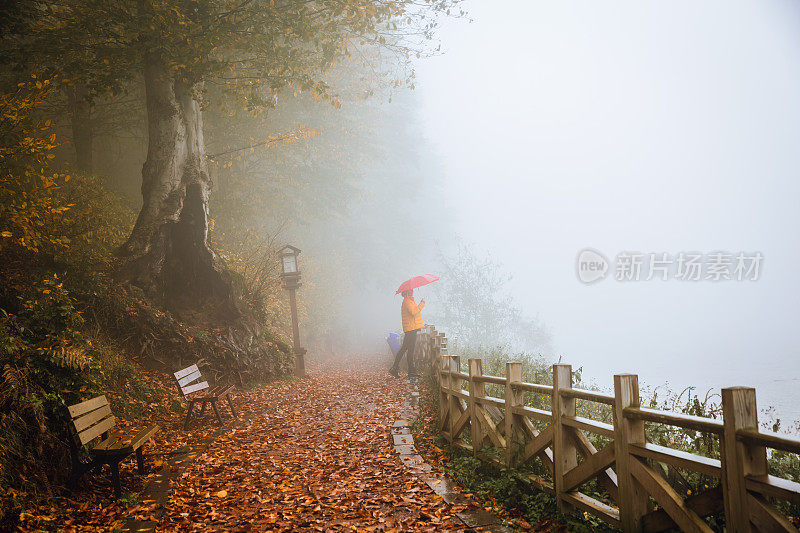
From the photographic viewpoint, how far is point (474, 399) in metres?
6.05

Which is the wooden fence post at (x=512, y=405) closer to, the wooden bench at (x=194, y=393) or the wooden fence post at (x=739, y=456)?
the wooden fence post at (x=739, y=456)

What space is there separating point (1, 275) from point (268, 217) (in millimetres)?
16804

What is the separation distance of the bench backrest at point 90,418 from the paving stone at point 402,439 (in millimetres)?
3624

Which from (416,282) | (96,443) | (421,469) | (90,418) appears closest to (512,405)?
(421,469)

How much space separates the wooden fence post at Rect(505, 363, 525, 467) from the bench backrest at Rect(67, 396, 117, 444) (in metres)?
4.20

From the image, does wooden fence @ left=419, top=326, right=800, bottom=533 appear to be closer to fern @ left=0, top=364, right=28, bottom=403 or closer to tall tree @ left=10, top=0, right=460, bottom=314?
fern @ left=0, top=364, right=28, bottom=403

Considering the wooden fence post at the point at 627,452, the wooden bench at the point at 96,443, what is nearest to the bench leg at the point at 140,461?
the wooden bench at the point at 96,443

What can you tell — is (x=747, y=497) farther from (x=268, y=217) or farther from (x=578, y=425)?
(x=268, y=217)

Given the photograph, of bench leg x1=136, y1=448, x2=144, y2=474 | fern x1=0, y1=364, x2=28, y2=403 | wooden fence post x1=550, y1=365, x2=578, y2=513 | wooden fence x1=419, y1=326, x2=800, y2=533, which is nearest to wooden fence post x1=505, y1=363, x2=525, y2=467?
wooden fence x1=419, y1=326, x2=800, y2=533

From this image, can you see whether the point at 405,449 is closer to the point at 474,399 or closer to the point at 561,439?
the point at 474,399

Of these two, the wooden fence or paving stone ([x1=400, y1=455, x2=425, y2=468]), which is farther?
paving stone ([x1=400, y1=455, x2=425, y2=468])

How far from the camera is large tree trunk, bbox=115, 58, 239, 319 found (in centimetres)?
1084

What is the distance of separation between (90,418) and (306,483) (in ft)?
7.82

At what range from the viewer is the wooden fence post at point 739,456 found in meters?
2.67
